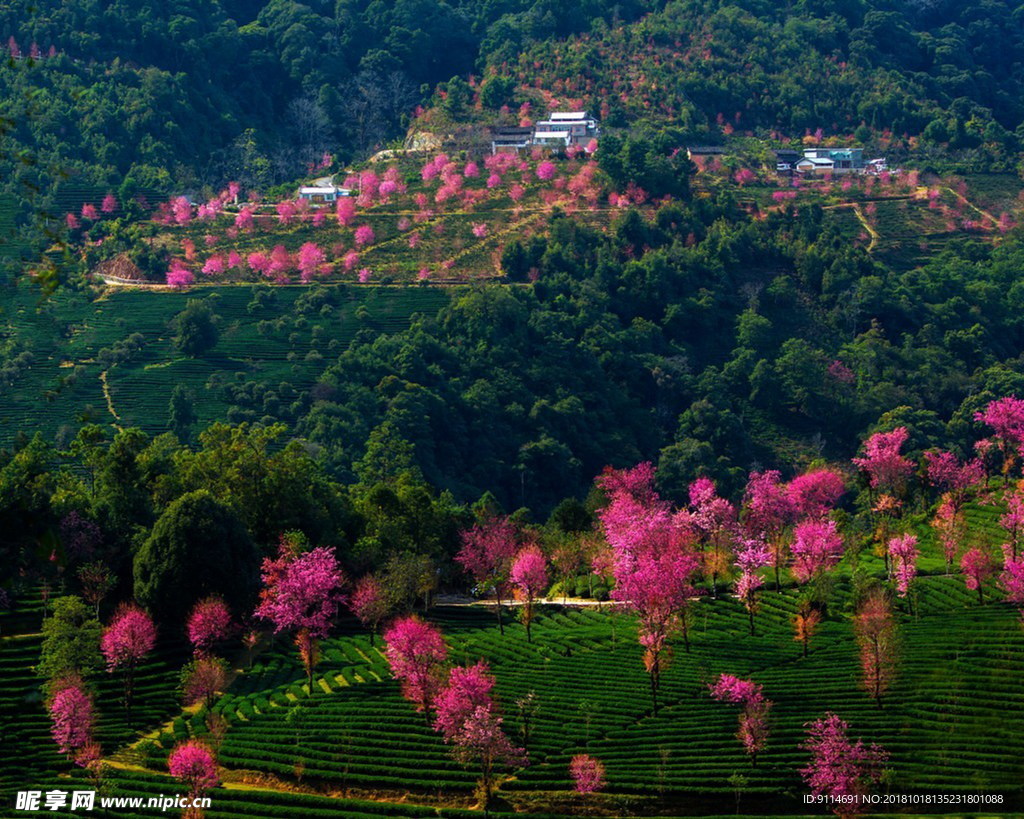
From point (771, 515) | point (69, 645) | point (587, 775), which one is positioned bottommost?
point (771, 515)

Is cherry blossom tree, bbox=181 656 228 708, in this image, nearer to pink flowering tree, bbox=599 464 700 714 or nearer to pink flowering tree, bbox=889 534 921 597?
pink flowering tree, bbox=599 464 700 714

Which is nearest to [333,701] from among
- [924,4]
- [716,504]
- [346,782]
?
[346,782]

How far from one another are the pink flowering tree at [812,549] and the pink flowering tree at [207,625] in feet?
77.4

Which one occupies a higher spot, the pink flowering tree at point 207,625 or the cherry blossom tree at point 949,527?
the pink flowering tree at point 207,625

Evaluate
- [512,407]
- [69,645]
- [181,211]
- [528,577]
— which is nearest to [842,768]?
[528,577]

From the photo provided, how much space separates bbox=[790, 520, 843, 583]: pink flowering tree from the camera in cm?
6288

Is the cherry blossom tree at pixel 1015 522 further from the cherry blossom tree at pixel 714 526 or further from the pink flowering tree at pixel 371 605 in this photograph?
the pink flowering tree at pixel 371 605

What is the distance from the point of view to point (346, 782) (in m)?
45.8

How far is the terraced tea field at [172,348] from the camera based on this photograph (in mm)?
88625

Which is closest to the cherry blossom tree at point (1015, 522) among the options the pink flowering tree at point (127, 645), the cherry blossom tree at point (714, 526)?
the cherry blossom tree at point (714, 526)

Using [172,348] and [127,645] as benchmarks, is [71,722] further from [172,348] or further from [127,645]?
[172,348]

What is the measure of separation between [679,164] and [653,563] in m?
68.5

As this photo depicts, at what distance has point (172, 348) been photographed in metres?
95.7

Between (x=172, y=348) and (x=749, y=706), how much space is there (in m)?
57.6
